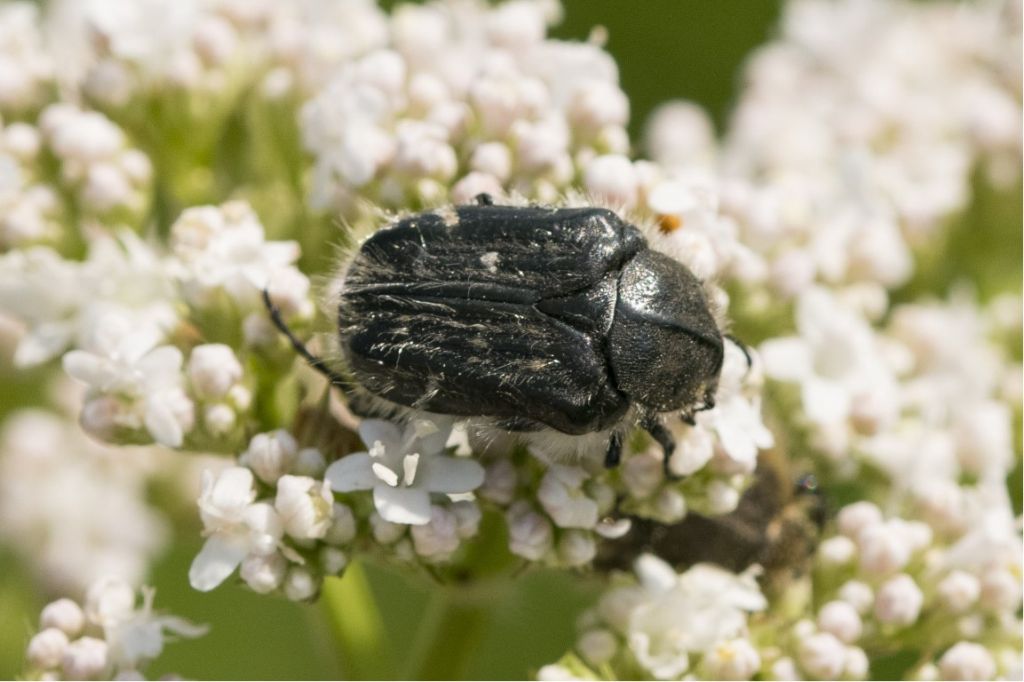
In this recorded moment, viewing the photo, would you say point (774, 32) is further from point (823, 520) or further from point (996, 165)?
point (823, 520)

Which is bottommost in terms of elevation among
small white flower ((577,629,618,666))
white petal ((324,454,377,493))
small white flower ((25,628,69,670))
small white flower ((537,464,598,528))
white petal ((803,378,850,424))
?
small white flower ((25,628,69,670))

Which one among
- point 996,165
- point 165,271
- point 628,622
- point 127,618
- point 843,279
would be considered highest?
point 996,165

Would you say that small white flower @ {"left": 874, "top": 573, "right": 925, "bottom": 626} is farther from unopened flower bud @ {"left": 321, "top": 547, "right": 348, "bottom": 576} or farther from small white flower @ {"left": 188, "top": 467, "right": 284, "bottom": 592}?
small white flower @ {"left": 188, "top": 467, "right": 284, "bottom": 592}

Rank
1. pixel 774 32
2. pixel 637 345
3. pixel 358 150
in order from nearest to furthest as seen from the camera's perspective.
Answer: pixel 637 345
pixel 358 150
pixel 774 32

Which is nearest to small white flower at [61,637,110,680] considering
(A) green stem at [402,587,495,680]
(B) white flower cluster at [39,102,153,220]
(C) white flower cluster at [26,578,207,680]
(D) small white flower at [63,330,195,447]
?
(C) white flower cluster at [26,578,207,680]

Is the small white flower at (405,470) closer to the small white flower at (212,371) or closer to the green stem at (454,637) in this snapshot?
the small white flower at (212,371)

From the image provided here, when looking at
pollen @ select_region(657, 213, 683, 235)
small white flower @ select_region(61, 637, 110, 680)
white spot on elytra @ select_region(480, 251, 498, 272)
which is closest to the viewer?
white spot on elytra @ select_region(480, 251, 498, 272)

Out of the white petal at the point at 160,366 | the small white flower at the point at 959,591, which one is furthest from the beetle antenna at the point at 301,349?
the small white flower at the point at 959,591

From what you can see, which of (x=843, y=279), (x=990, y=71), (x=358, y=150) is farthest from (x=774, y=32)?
(x=358, y=150)
